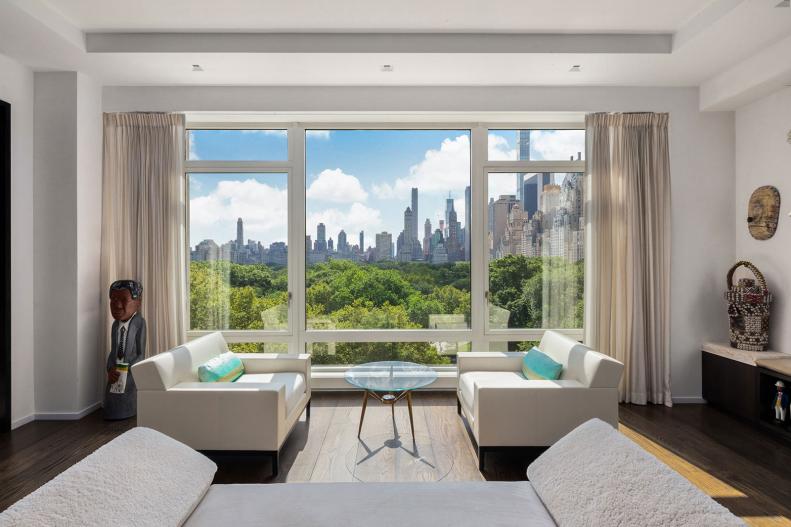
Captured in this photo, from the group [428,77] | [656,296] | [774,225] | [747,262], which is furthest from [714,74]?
[428,77]

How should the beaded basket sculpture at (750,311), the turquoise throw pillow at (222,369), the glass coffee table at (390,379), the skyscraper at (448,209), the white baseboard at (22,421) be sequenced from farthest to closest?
1. the skyscraper at (448,209)
2. the beaded basket sculpture at (750,311)
3. the white baseboard at (22,421)
4. the turquoise throw pillow at (222,369)
5. the glass coffee table at (390,379)

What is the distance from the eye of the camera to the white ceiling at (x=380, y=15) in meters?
3.08

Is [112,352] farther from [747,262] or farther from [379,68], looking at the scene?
[747,262]

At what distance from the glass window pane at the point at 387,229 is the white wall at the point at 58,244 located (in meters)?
Result: 1.93

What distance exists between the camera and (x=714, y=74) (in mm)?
3902

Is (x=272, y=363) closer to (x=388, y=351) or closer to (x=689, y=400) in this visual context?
(x=388, y=351)

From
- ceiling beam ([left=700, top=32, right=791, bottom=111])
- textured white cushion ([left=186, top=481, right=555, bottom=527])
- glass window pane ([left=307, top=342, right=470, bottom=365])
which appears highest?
ceiling beam ([left=700, top=32, right=791, bottom=111])

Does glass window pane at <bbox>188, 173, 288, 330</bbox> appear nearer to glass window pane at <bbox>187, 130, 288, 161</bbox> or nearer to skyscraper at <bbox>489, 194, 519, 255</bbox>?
glass window pane at <bbox>187, 130, 288, 161</bbox>

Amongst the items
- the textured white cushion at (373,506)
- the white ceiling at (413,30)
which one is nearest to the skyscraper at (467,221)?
the white ceiling at (413,30)

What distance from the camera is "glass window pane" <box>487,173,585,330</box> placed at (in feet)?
14.7

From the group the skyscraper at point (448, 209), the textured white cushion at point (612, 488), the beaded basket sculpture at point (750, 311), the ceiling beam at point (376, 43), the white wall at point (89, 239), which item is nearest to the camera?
the textured white cushion at point (612, 488)

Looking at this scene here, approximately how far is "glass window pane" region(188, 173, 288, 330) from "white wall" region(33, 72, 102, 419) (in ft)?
3.17

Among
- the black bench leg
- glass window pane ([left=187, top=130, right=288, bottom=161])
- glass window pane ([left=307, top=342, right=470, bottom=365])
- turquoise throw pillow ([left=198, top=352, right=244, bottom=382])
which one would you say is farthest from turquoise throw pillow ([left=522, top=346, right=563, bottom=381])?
glass window pane ([left=187, top=130, right=288, bottom=161])

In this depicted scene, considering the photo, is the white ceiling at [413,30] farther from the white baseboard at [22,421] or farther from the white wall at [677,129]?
the white baseboard at [22,421]
